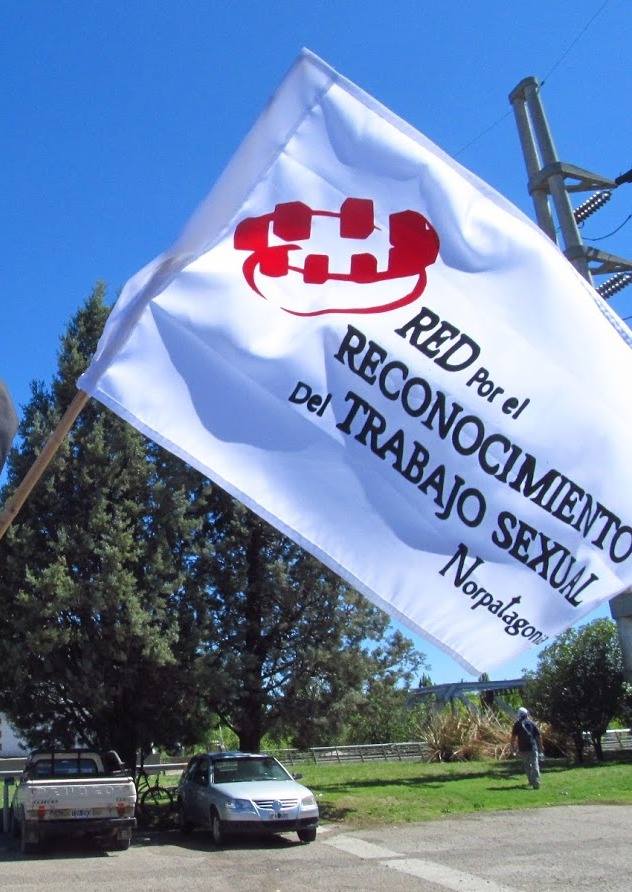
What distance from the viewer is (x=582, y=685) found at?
85.0ft

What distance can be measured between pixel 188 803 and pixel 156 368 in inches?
523

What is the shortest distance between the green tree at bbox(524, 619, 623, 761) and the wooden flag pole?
24060mm

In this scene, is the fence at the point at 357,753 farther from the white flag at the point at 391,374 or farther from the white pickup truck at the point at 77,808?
the white flag at the point at 391,374

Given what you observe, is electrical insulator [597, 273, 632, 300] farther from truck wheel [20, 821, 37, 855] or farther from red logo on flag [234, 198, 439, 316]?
truck wheel [20, 821, 37, 855]

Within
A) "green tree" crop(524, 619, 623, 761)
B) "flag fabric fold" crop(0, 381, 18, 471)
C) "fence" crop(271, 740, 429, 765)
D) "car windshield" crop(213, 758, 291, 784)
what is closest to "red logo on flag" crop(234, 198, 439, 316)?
"flag fabric fold" crop(0, 381, 18, 471)

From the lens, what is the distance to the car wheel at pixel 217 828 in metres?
14.4

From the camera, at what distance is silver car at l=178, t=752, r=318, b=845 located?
46.3 ft

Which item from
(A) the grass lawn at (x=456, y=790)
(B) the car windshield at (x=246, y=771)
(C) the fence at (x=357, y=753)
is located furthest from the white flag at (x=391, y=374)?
(C) the fence at (x=357, y=753)

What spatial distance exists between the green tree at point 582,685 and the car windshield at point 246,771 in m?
12.6

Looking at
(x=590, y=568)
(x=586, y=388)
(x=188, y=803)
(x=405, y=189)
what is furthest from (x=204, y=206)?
(x=188, y=803)

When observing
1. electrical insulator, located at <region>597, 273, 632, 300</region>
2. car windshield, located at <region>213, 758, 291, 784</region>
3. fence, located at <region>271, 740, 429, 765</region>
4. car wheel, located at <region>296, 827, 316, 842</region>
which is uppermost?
electrical insulator, located at <region>597, 273, 632, 300</region>

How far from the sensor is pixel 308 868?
39.2 feet

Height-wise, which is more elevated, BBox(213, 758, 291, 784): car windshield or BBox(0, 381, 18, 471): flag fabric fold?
BBox(0, 381, 18, 471): flag fabric fold

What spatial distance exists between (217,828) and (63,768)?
129 inches
